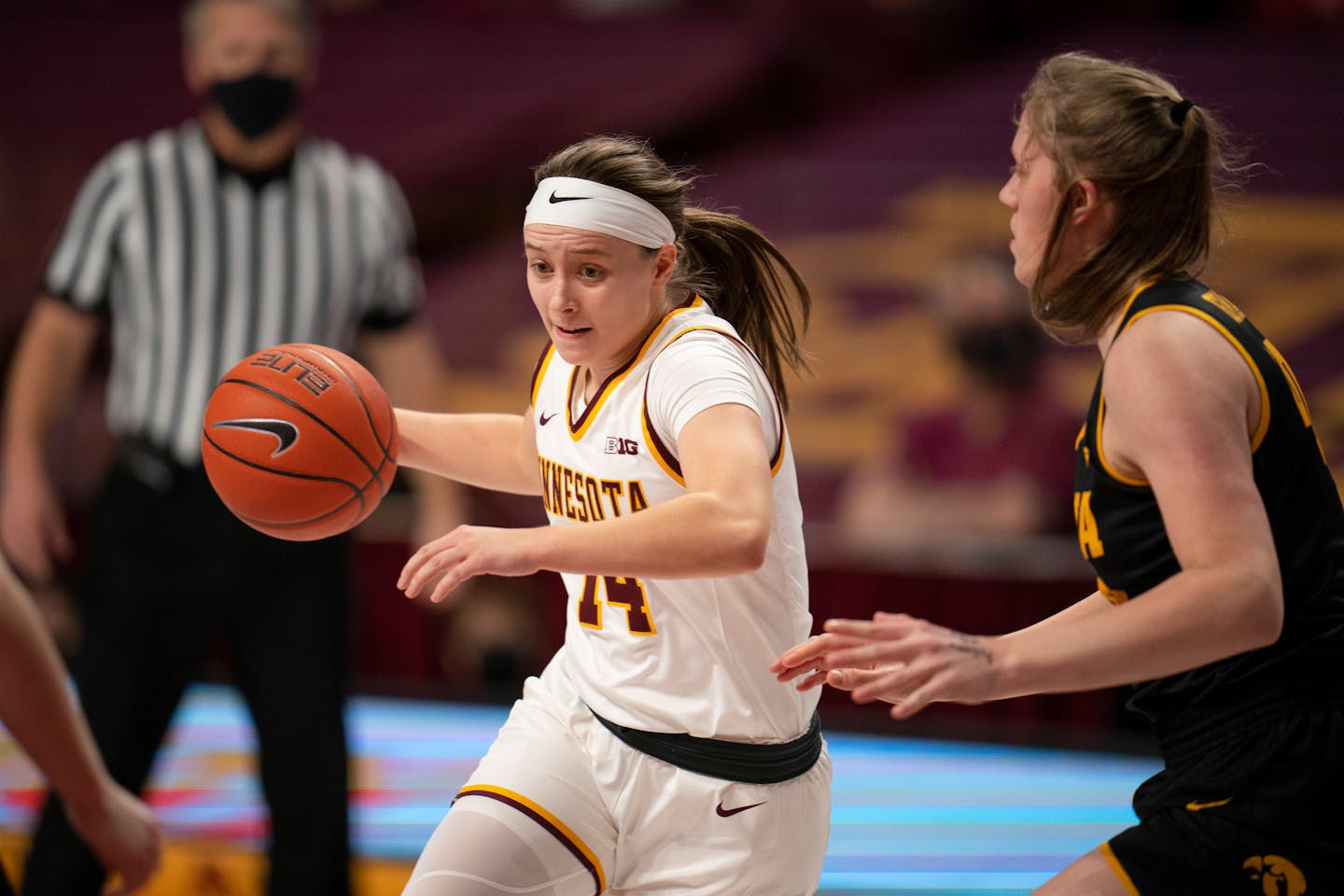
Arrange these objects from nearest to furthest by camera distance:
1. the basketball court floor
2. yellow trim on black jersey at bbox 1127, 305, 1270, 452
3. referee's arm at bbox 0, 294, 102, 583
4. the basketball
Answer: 1. yellow trim on black jersey at bbox 1127, 305, 1270, 452
2. the basketball
3. referee's arm at bbox 0, 294, 102, 583
4. the basketball court floor

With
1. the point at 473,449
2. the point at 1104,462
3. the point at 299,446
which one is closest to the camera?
the point at 1104,462

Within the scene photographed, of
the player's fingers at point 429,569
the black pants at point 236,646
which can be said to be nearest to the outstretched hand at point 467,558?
the player's fingers at point 429,569

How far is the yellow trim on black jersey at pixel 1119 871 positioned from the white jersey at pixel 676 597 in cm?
60

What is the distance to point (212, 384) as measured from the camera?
4.45 m

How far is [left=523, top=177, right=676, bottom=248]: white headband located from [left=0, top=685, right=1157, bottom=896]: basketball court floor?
2309mm

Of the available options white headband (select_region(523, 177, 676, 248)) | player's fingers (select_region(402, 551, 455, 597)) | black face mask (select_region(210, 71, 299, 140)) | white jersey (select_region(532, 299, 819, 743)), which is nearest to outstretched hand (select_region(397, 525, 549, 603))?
player's fingers (select_region(402, 551, 455, 597))

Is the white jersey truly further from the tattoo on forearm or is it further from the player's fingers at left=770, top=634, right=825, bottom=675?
the tattoo on forearm

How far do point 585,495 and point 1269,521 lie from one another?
43.9 inches

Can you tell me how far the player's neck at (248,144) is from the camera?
457 cm

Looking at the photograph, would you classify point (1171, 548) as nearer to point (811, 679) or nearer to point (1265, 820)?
point (1265, 820)

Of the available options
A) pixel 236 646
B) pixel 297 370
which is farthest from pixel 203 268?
pixel 297 370

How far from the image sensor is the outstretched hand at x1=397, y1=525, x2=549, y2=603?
2.42 m

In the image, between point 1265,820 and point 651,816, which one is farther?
point 651,816

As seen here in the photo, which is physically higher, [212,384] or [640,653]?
[640,653]
